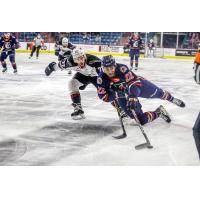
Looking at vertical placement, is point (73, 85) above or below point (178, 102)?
above

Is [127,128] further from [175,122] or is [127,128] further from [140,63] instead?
[140,63]

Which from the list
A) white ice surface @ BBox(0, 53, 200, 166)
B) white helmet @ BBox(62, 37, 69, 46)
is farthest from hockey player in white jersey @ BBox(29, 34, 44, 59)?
white helmet @ BBox(62, 37, 69, 46)

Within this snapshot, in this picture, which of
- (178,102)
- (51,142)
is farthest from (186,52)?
(51,142)

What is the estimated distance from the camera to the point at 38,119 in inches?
131

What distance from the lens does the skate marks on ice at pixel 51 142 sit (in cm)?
286

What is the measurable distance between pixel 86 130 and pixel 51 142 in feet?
1.08

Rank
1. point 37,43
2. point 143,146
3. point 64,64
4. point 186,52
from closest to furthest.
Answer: point 143,146
point 64,64
point 37,43
point 186,52

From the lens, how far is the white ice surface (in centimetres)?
287

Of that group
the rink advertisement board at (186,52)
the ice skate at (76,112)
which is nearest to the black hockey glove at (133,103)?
the ice skate at (76,112)

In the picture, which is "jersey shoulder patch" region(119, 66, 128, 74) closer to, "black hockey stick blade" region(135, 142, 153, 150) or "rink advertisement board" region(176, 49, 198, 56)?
"black hockey stick blade" region(135, 142, 153, 150)

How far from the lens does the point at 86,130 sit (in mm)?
3197

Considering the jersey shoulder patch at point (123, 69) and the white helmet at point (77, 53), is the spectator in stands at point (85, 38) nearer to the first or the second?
the white helmet at point (77, 53)

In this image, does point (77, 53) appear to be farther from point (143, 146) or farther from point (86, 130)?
point (143, 146)
